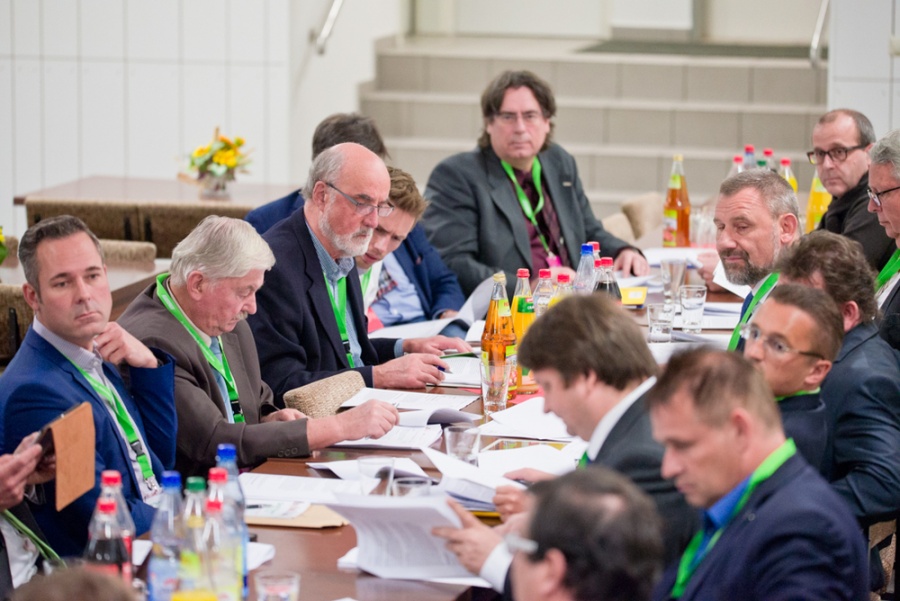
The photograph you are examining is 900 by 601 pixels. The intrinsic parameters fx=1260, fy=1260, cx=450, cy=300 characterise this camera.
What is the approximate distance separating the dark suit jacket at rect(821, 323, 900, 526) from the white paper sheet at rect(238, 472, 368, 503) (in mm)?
1048

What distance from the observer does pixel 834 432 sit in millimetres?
2746

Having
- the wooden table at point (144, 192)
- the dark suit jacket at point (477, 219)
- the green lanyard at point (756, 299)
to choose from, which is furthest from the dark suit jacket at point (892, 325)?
the wooden table at point (144, 192)

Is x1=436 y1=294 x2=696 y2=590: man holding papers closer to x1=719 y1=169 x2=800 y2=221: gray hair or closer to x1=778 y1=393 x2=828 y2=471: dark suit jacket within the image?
x1=778 y1=393 x2=828 y2=471: dark suit jacket

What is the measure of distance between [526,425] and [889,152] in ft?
4.58

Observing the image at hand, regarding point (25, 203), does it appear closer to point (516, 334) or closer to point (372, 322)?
point (372, 322)

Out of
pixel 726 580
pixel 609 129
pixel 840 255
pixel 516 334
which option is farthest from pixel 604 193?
pixel 726 580

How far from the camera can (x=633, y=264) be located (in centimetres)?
511

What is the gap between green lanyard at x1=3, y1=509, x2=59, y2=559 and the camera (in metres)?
2.57

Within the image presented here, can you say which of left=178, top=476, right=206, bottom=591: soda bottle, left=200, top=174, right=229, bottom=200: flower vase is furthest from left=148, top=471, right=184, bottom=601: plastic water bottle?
left=200, top=174, right=229, bottom=200: flower vase

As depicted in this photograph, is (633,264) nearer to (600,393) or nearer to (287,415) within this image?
(287,415)

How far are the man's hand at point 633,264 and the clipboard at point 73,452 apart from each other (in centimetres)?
311

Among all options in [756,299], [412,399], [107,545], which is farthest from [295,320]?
[107,545]

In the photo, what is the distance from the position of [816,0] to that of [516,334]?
7.16 m

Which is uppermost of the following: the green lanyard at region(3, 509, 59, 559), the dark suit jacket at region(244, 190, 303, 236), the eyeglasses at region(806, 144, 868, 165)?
the eyeglasses at region(806, 144, 868, 165)
